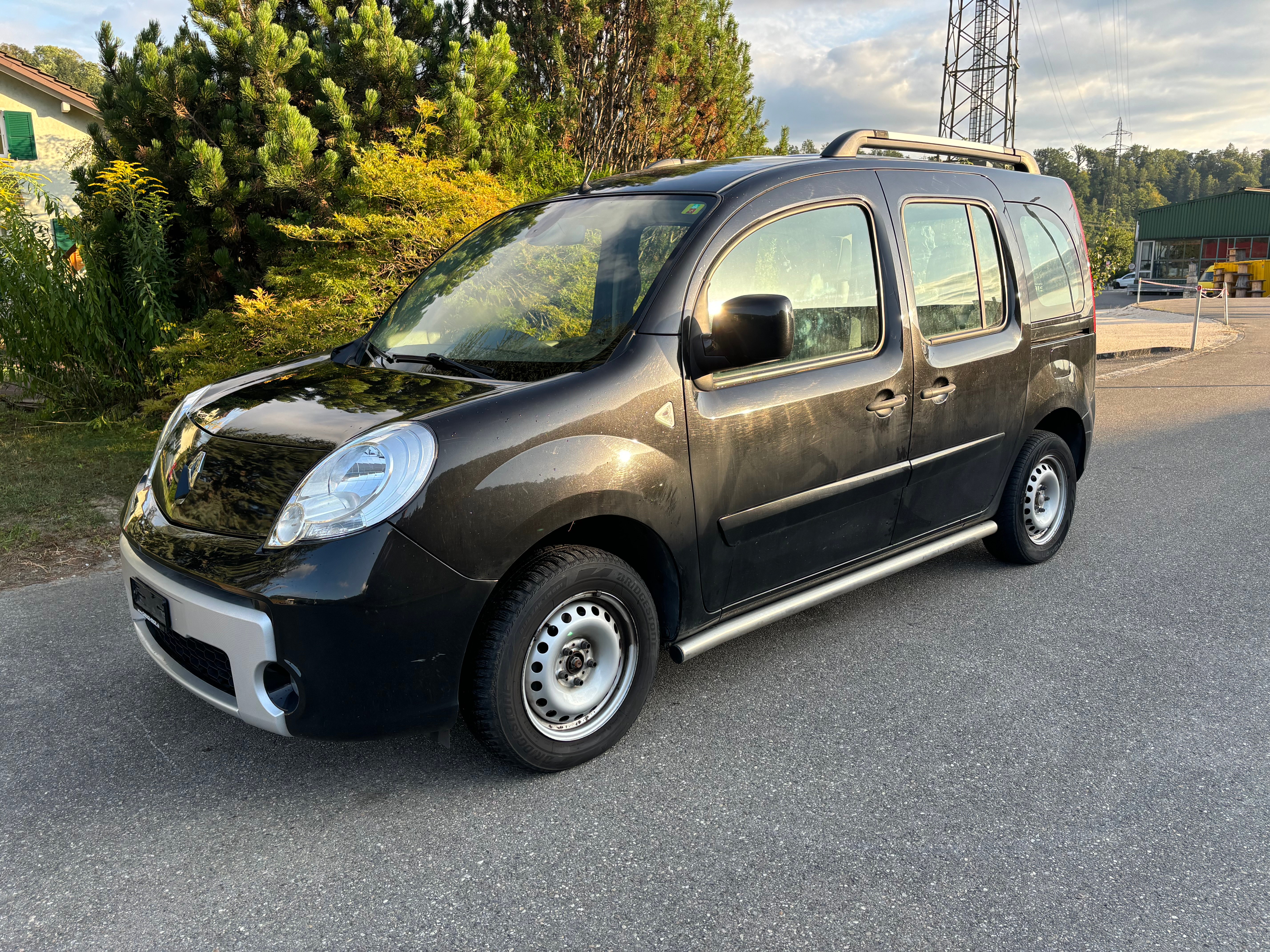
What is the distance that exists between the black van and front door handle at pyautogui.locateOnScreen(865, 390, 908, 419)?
0.01 metres

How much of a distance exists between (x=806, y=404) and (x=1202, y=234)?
7098 cm

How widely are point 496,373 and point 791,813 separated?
1604mm

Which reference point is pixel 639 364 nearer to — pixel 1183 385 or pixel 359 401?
pixel 359 401

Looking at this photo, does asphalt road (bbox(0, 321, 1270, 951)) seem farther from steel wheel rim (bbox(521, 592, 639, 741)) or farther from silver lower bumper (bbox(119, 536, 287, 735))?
silver lower bumper (bbox(119, 536, 287, 735))

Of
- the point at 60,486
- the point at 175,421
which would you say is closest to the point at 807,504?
the point at 175,421

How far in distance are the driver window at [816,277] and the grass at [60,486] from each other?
3.12 m

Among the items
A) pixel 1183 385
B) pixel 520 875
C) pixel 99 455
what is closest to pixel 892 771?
pixel 520 875

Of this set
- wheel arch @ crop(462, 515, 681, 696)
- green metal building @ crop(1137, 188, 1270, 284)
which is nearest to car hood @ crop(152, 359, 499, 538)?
wheel arch @ crop(462, 515, 681, 696)

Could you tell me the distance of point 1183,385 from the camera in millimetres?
11180

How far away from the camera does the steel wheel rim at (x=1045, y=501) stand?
4605 millimetres

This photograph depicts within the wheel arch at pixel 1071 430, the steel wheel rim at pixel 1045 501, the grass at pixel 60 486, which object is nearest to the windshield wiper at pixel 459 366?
the grass at pixel 60 486

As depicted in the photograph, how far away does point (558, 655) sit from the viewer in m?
2.83

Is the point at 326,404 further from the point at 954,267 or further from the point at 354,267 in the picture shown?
the point at 354,267

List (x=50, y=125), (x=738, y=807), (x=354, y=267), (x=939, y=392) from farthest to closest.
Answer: (x=50, y=125) → (x=354, y=267) → (x=939, y=392) → (x=738, y=807)
